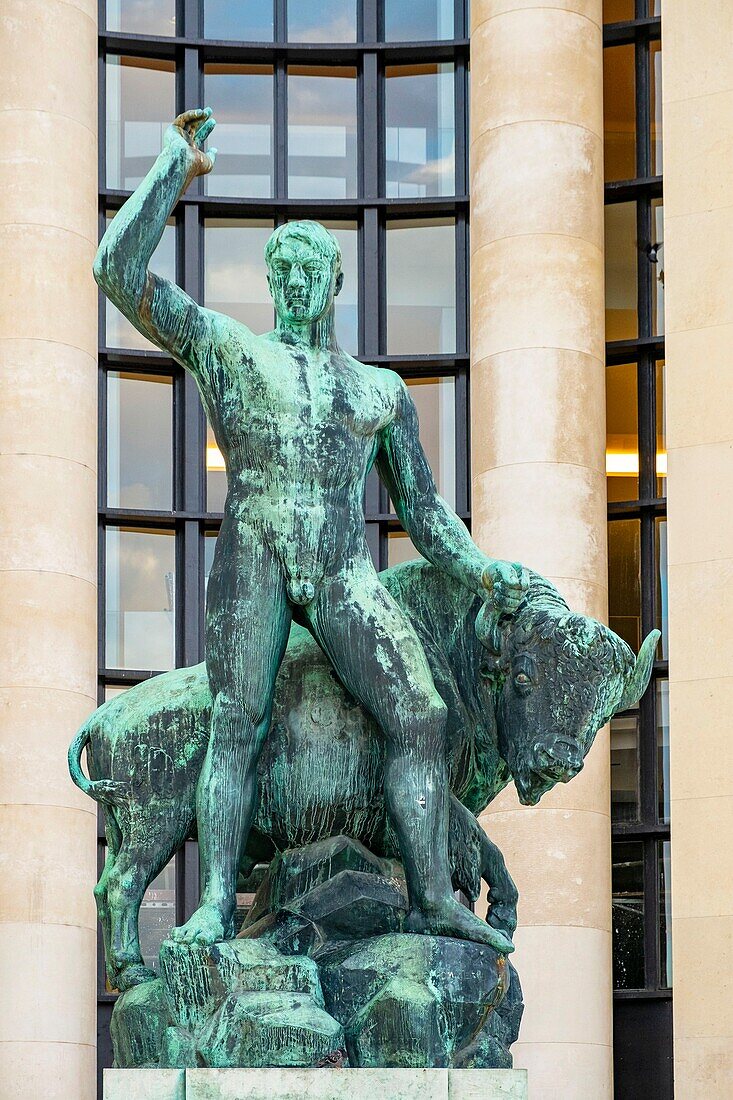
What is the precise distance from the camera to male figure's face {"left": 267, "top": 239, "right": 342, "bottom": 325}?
8.09 meters

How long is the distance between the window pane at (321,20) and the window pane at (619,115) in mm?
3802

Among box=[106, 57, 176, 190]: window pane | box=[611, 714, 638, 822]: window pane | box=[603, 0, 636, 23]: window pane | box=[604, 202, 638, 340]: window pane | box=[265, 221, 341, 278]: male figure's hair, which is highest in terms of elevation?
box=[603, 0, 636, 23]: window pane

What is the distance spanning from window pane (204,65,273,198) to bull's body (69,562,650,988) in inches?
869

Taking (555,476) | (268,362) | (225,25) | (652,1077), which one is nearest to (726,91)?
(555,476)

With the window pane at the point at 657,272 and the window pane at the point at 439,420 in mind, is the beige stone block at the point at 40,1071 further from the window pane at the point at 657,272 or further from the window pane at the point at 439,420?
the window pane at the point at 657,272

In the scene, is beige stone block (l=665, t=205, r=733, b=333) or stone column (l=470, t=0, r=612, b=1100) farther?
stone column (l=470, t=0, r=612, b=1100)

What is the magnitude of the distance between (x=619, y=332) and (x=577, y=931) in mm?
8933

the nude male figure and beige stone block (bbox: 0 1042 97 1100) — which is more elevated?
the nude male figure

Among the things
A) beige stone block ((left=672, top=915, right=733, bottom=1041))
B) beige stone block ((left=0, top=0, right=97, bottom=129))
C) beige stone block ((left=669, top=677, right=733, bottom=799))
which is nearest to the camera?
beige stone block ((left=672, top=915, right=733, bottom=1041))

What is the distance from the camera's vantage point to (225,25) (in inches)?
1176

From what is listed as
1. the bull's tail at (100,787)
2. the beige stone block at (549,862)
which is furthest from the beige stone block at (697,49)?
the bull's tail at (100,787)

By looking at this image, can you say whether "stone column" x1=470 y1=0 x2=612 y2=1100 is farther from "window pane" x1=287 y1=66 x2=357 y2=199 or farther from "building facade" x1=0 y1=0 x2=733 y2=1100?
"window pane" x1=287 y1=66 x2=357 y2=199

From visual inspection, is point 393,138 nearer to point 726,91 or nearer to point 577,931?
point 726,91

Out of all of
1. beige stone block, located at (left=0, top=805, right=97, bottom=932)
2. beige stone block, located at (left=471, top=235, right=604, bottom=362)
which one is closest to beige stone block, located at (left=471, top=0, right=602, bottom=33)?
beige stone block, located at (left=471, top=235, right=604, bottom=362)
